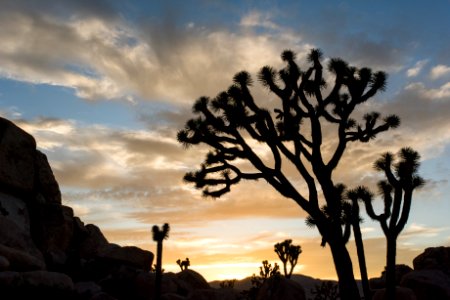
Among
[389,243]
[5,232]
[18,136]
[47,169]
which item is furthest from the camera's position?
[47,169]

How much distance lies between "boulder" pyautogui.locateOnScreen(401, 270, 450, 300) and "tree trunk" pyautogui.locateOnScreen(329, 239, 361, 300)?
23.7 ft

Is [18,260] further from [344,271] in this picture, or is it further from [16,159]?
[344,271]

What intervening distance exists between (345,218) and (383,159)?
1865mm

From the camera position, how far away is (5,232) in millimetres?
17828

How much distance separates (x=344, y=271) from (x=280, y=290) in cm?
467

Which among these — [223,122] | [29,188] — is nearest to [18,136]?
[29,188]

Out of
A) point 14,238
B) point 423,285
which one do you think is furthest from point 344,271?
point 14,238

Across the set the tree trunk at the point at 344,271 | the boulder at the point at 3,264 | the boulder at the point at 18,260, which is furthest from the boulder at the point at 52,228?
the tree trunk at the point at 344,271

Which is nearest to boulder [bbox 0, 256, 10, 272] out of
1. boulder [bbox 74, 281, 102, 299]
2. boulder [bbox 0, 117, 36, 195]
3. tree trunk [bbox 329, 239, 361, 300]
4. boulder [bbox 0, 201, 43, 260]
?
boulder [bbox 0, 201, 43, 260]

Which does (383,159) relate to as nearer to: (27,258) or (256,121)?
(256,121)

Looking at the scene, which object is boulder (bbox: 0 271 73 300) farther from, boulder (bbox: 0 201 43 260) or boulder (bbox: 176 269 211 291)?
boulder (bbox: 176 269 211 291)

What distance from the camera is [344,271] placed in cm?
1401

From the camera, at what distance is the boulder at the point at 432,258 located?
997 inches

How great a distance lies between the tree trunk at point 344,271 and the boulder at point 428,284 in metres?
7.21
